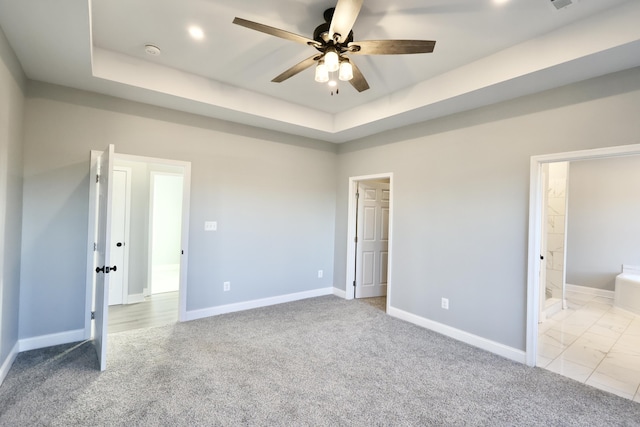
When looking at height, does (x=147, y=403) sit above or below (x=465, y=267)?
below

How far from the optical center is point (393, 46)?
200 cm

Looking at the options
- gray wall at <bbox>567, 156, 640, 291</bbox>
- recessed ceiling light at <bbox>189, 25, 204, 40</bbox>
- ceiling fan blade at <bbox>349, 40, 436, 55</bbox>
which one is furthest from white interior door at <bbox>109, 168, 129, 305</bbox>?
gray wall at <bbox>567, 156, 640, 291</bbox>

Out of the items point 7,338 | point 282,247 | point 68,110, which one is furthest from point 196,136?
point 7,338

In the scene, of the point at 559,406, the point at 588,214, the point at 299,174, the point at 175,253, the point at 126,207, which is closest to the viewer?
the point at 559,406

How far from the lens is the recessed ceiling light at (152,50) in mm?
2760

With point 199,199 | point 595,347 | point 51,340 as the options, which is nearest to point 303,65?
point 199,199

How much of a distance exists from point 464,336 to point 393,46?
3.15m

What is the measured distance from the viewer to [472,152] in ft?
11.2

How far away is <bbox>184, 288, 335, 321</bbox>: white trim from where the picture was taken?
391 cm

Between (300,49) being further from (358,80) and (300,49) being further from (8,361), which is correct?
(8,361)

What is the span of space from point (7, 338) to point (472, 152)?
4.88 metres

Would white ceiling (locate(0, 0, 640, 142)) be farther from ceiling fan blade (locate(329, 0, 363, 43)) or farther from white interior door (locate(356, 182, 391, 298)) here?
white interior door (locate(356, 182, 391, 298))

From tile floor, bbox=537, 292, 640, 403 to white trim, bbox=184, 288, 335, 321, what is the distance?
3.11m

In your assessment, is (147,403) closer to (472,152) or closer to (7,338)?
(7,338)
